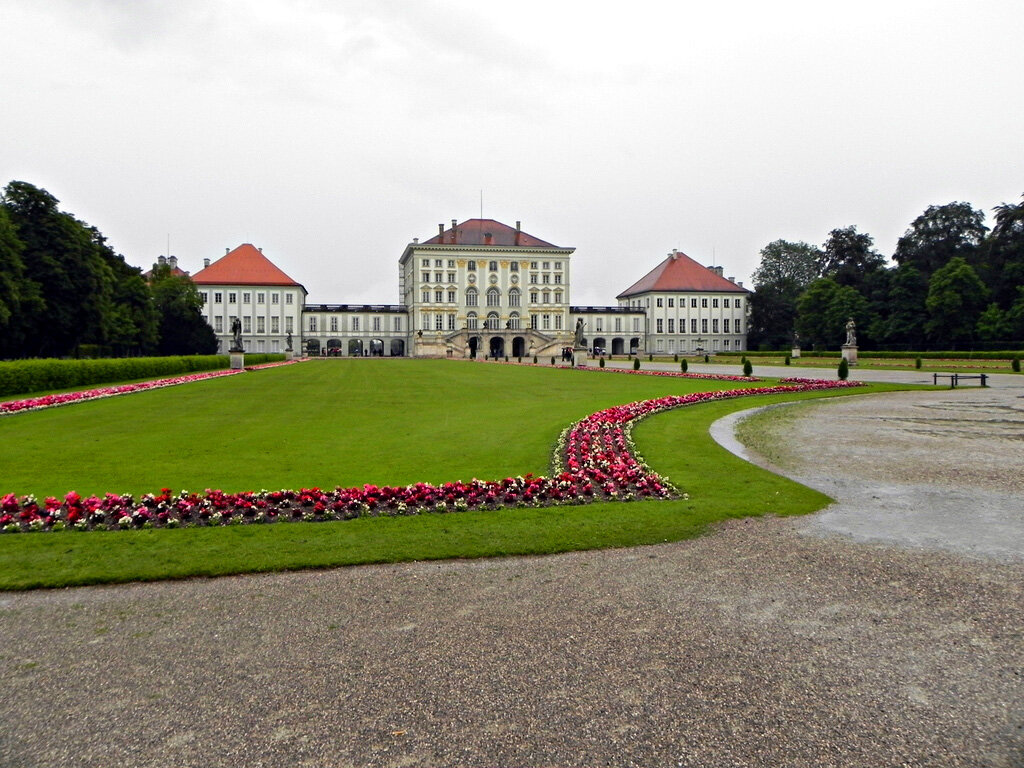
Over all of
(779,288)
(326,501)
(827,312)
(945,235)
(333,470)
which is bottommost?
(333,470)

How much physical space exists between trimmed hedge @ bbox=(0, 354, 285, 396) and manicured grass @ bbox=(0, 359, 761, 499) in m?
4.14

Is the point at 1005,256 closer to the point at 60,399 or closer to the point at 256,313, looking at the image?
the point at 60,399

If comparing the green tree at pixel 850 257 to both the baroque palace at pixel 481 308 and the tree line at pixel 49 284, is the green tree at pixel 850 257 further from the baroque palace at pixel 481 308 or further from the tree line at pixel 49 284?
the tree line at pixel 49 284

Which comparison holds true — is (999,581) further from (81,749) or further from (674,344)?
(674,344)

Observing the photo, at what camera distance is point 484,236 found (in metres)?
99.2

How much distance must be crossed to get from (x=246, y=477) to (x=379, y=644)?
5534 millimetres

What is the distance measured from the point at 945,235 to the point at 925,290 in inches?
397

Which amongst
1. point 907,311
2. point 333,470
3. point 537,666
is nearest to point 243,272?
point 907,311

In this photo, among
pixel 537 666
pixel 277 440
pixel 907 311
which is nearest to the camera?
pixel 537 666

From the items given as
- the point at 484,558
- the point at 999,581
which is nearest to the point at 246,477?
the point at 484,558

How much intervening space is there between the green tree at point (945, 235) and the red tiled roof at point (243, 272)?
77.8 m

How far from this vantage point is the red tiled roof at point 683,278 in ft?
338

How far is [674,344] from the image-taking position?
10269cm

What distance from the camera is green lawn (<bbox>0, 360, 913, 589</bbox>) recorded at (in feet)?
18.6
